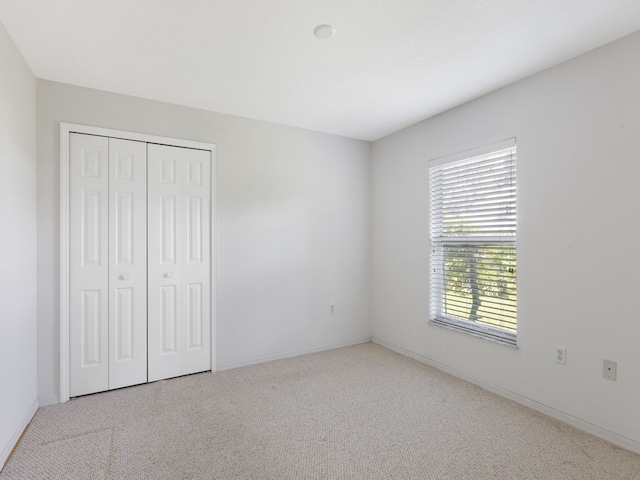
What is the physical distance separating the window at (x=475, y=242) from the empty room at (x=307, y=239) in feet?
0.07

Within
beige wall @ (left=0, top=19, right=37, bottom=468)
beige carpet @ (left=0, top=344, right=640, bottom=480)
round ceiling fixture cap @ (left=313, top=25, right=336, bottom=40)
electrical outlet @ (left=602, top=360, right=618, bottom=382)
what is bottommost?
beige carpet @ (left=0, top=344, right=640, bottom=480)

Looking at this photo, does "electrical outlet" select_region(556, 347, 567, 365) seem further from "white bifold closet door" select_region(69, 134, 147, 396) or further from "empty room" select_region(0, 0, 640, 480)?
"white bifold closet door" select_region(69, 134, 147, 396)

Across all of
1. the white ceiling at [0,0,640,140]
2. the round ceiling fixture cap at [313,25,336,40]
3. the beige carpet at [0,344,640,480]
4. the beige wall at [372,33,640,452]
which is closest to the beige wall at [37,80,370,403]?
the white ceiling at [0,0,640,140]

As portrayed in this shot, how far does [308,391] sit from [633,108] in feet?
9.56

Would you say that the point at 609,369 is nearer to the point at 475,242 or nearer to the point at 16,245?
the point at 475,242

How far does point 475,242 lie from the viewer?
2992 millimetres

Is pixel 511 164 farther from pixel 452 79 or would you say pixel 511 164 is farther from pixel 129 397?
pixel 129 397

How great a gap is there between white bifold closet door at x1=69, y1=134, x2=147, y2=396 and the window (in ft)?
8.79

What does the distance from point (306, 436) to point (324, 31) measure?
2.46m

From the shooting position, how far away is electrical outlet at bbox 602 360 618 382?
6.96 ft

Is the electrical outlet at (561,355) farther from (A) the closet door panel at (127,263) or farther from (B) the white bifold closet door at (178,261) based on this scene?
(A) the closet door panel at (127,263)

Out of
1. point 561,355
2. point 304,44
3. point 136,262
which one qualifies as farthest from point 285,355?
point 304,44

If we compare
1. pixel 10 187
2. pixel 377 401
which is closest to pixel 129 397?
pixel 10 187

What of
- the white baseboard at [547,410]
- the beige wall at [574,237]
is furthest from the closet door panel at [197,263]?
the beige wall at [574,237]
